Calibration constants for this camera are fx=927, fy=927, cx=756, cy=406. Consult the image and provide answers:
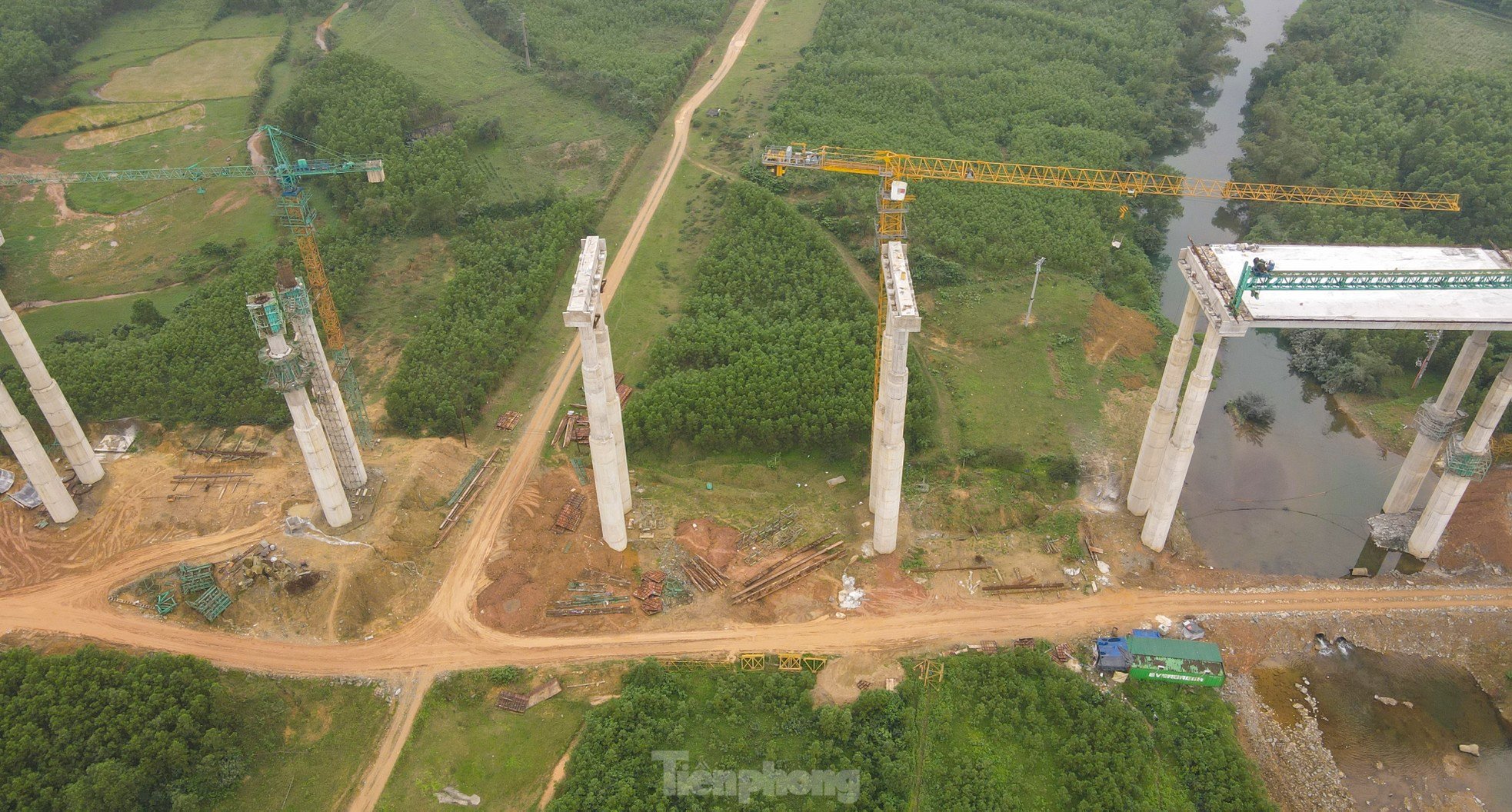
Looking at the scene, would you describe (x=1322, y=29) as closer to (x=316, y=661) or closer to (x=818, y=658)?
(x=818, y=658)

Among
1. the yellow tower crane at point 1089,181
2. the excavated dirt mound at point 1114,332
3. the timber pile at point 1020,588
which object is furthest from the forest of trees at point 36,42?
the excavated dirt mound at point 1114,332

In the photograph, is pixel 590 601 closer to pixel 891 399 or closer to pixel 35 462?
pixel 891 399

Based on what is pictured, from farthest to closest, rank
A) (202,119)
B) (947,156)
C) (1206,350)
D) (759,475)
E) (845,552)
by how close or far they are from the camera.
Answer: (202,119), (947,156), (759,475), (845,552), (1206,350)

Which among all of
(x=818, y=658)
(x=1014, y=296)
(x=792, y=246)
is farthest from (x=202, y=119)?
(x=818, y=658)

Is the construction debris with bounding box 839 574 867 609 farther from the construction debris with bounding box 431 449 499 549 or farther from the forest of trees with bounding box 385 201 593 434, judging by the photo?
the forest of trees with bounding box 385 201 593 434

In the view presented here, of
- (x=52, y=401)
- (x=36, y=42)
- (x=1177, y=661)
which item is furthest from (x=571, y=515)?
(x=36, y=42)

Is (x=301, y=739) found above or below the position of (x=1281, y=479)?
above

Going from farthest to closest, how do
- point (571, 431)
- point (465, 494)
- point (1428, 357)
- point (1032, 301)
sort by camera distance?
point (1032, 301), point (1428, 357), point (571, 431), point (465, 494)

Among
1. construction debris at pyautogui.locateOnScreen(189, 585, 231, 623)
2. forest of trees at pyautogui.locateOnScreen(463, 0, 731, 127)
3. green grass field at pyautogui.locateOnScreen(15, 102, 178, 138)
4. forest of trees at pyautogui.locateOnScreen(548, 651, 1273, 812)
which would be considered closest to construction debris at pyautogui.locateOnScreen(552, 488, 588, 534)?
forest of trees at pyautogui.locateOnScreen(548, 651, 1273, 812)
